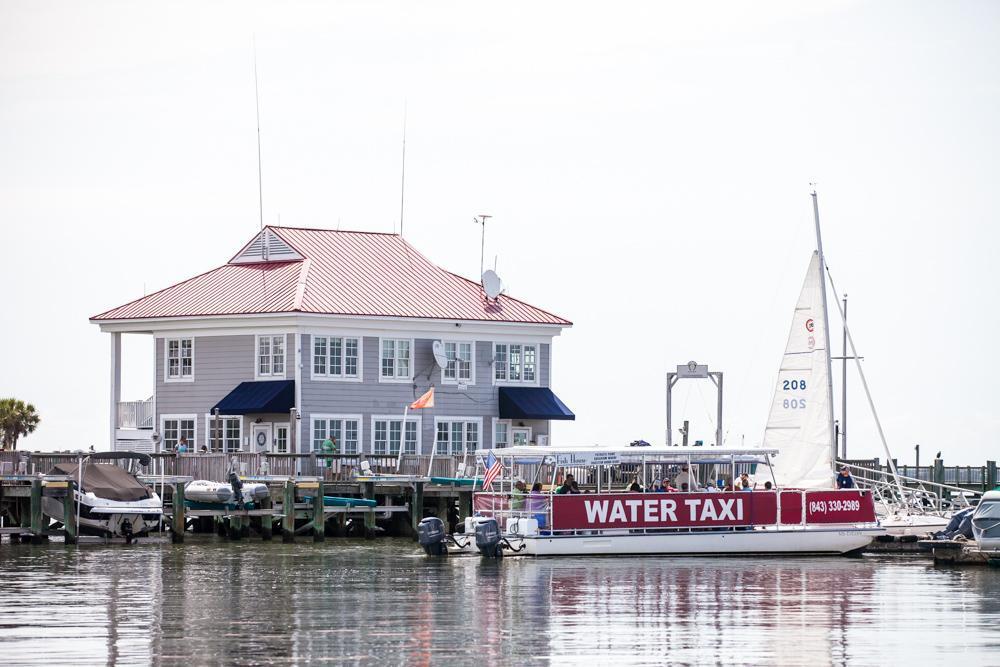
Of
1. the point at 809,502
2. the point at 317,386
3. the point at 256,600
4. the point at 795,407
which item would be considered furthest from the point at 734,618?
the point at 317,386

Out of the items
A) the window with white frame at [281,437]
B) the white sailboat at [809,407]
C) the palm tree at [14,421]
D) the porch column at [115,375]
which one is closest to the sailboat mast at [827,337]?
the white sailboat at [809,407]

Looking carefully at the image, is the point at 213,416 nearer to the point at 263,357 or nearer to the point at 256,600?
the point at 263,357

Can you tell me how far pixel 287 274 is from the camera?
63438 mm

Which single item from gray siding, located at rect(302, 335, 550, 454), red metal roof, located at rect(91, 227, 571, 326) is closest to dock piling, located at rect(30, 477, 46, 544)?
gray siding, located at rect(302, 335, 550, 454)

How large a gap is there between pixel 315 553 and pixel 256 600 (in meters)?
15.4

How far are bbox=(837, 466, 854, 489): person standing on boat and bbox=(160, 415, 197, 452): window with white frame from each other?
23.4 m

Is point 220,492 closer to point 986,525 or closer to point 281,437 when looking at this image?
point 281,437

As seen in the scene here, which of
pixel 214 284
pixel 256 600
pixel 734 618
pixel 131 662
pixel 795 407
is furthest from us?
pixel 214 284

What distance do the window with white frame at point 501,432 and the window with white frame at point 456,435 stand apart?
71 centimetres

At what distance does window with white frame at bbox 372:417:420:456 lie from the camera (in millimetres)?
61188

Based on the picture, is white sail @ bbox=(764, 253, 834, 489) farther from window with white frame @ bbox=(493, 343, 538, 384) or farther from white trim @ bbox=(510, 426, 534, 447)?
window with white frame @ bbox=(493, 343, 538, 384)

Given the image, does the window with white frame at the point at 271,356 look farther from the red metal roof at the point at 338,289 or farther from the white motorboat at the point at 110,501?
the white motorboat at the point at 110,501

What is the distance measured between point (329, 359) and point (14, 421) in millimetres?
24981

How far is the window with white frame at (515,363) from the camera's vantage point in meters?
63.9
